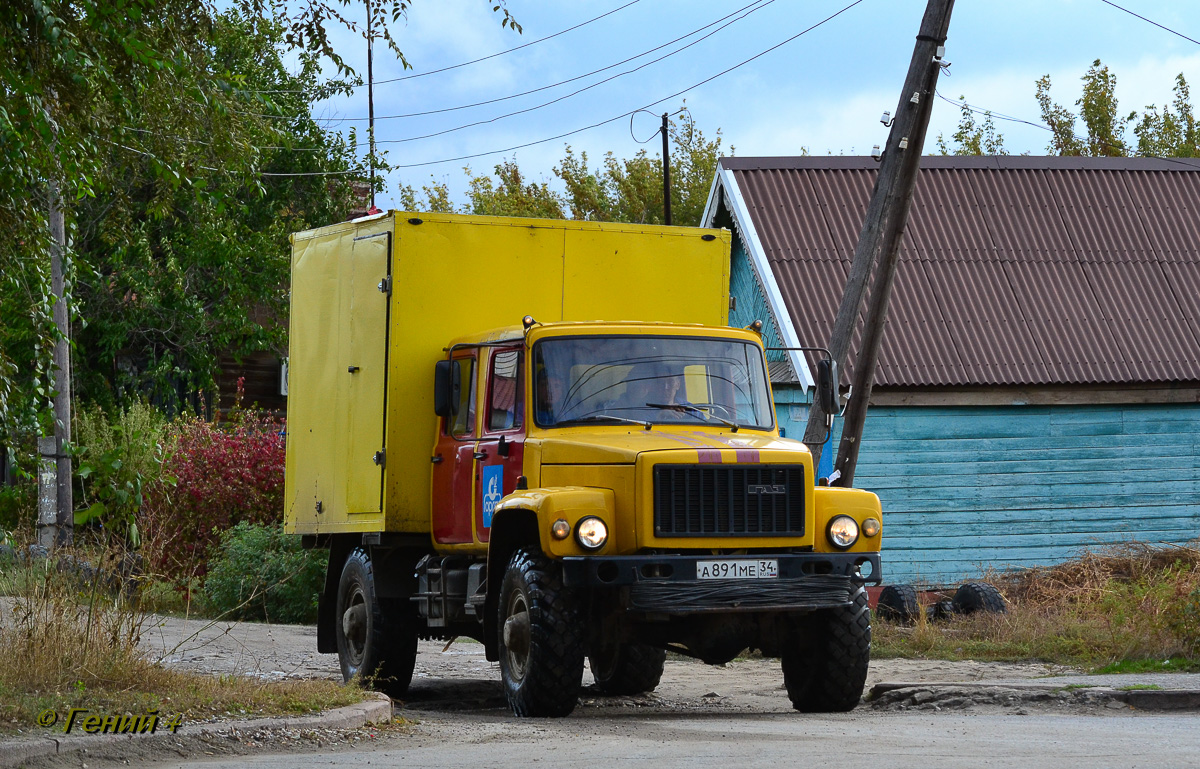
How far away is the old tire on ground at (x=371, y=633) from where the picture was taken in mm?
11703

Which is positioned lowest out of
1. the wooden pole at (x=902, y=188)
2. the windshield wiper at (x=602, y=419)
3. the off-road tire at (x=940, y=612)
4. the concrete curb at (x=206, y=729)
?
the concrete curb at (x=206, y=729)

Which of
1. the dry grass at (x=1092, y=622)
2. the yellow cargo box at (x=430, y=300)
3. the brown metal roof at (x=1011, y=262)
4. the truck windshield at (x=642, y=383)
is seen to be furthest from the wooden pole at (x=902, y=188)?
the brown metal roof at (x=1011, y=262)

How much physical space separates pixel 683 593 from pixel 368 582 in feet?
11.6

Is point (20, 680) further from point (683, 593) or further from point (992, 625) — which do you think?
point (992, 625)

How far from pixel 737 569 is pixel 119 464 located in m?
4.31

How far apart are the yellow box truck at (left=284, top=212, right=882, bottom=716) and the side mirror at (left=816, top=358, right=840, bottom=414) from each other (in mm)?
30

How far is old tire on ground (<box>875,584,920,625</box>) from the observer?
16.1m

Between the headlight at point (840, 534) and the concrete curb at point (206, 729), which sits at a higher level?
the headlight at point (840, 534)

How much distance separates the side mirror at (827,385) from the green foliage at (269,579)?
938cm

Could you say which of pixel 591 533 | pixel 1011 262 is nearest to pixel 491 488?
pixel 591 533

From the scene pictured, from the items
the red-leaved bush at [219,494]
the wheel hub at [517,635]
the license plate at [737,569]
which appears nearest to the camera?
the license plate at [737,569]

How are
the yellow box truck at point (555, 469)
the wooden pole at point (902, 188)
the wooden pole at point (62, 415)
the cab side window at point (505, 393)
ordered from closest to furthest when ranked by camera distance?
the yellow box truck at point (555, 469) → the cab side window at point (505, 393) → the wooden pole at point (902, 188) → the wooden pole at point (62, 415)

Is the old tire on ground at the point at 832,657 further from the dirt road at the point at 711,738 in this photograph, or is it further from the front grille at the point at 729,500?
the front grille at the point at 729,500

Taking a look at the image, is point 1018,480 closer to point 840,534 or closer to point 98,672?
point 840,534
